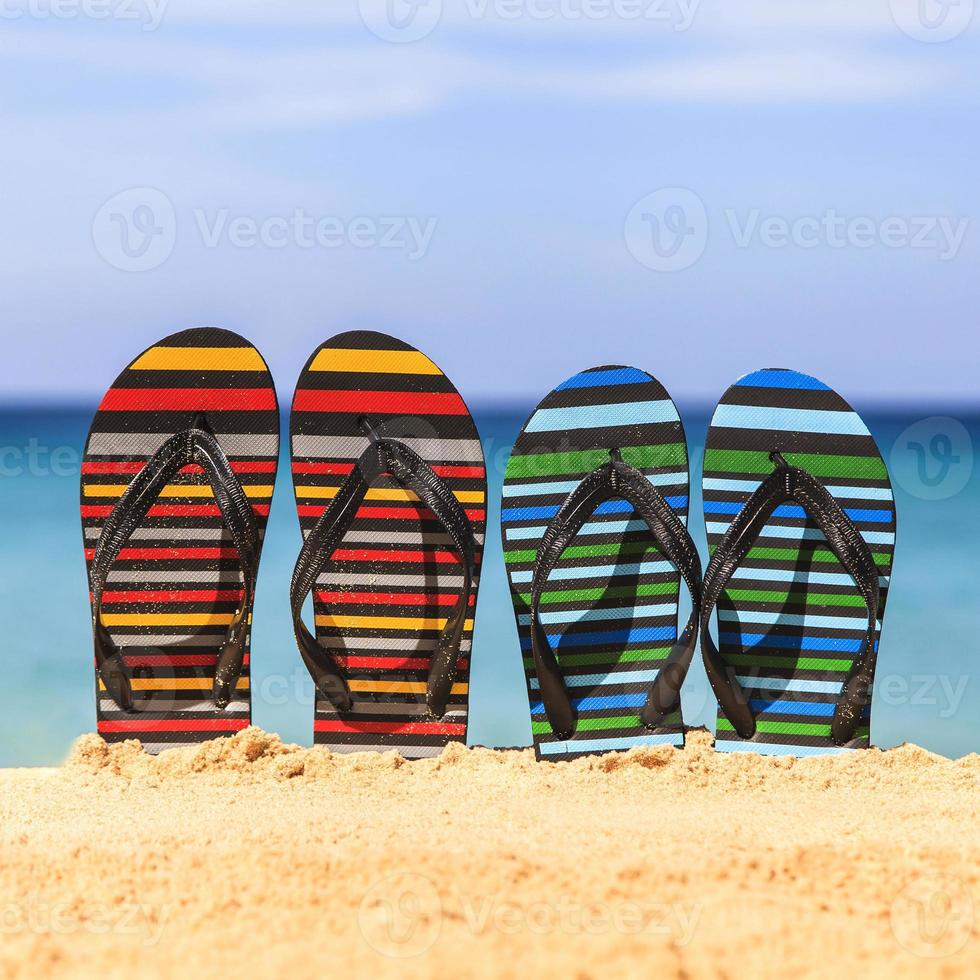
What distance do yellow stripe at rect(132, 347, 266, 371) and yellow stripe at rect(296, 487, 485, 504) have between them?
0.48m

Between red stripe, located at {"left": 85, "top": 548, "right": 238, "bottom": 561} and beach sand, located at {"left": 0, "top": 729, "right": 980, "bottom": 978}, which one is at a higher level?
red stripe, located at {"left": 85, "top": 548, "right": 238, "bottom": 561}

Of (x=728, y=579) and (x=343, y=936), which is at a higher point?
(x=728, y=579)

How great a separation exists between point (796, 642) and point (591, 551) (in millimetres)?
746

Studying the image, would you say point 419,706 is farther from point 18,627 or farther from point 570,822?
point 18,627

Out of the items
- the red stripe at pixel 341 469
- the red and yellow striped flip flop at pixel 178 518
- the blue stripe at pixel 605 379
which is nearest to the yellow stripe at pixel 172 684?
the red and yellow striped flip flop at pixel 178 518

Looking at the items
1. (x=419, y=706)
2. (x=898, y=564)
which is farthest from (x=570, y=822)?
(x=898, y=564)

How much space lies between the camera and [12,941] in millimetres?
2186

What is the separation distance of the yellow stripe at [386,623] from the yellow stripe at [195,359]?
91 cm

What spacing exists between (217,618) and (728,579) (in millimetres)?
1708

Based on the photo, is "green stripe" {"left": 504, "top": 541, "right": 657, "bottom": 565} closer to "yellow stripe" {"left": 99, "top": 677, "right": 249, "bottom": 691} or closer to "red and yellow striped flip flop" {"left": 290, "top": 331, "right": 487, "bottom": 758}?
"red and yellow striped flip flop" {"left": 290, "top": 331, "right": 487, "bottom": 758}

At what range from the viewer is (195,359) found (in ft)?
13.8

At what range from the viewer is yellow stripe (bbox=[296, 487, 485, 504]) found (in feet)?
13.5

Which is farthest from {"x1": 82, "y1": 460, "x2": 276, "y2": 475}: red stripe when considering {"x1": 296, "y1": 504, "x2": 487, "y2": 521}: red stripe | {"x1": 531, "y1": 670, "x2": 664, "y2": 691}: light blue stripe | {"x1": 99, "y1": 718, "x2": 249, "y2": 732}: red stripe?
{"x1": 531, "y1": 670, "x2": 664, "y2": 691}: light blue stripe

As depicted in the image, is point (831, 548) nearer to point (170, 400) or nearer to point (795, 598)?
point (795, 598)
